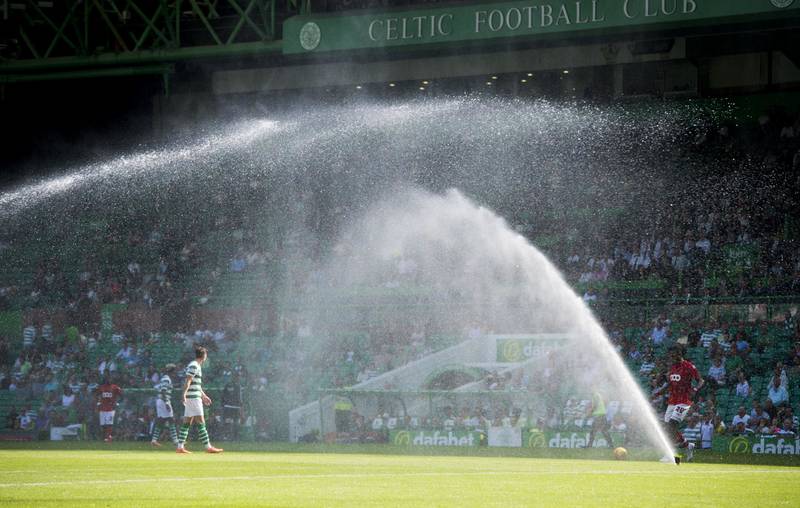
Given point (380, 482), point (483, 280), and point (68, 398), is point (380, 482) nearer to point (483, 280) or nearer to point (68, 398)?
point (483, 280)

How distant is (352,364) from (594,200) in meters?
9.18

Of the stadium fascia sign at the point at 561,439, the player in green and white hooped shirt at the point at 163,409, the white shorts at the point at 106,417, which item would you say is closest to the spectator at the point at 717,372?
the stadium fascia sign at the point at 561,439

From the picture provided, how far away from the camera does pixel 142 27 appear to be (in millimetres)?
36906

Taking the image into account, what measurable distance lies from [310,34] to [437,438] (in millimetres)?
10349

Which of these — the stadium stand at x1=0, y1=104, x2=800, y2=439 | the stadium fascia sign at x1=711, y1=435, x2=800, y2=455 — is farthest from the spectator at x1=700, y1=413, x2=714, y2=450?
the stadium stand at x1=0, y1=104, x2=800, y2=439

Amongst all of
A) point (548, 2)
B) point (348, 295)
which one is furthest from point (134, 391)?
point (548, 2)

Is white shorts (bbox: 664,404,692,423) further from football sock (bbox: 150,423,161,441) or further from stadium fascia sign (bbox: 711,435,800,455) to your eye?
football sock (bbox: 150,423,161,441)

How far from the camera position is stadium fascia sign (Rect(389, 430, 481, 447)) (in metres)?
29.1

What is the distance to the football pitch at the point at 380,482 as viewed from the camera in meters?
12.1

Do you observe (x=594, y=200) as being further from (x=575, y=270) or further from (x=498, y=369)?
(x=498, y=369)

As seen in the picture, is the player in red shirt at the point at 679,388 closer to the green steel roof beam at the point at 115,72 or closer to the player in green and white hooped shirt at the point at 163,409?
the player in green and white hooped shirt at the point at 163,409

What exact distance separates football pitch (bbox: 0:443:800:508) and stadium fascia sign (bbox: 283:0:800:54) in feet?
34.0

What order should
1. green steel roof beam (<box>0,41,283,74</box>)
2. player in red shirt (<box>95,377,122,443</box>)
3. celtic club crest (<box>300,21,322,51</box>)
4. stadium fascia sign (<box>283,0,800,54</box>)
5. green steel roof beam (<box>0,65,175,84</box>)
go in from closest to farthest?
1. stadium fascia sign (<box>283,0,800,54</box>)
2. celtic club crest (<box>300,21,322,51</box>)
3. green steel roof beam (<box>0,41,283,74</box>)
4. player in red shirt (<box>95,377,122,443</box>)
5. green steel roof beam (<box>0,65,175,84</box>)

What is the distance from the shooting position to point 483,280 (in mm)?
35062
